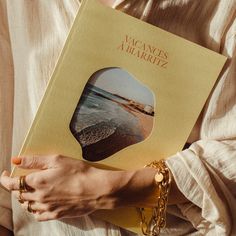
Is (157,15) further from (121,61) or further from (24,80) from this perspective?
(24,80)

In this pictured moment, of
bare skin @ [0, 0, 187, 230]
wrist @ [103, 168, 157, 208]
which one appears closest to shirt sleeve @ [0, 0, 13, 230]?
bare skin @ [0, 0, 187, 230]

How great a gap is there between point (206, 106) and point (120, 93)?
0.50ft

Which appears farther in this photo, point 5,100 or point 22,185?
point 5,100

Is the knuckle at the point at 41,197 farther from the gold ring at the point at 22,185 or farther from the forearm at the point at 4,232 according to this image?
the forearm at the point at 4,232

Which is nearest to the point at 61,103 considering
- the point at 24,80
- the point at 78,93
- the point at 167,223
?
the point at 78,93

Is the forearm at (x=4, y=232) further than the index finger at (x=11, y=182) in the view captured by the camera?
Yes

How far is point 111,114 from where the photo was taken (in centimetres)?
77

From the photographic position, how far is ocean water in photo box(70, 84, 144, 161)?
0.77 meters

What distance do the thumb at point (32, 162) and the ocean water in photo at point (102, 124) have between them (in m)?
0.06

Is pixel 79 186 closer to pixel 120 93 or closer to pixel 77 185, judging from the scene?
pixel 77 185

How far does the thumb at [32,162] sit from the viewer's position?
0.77 m

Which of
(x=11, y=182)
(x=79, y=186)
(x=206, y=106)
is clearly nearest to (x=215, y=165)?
(x=206, y=106)

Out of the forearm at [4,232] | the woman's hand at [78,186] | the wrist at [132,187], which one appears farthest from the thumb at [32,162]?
the forearm at [4,232]

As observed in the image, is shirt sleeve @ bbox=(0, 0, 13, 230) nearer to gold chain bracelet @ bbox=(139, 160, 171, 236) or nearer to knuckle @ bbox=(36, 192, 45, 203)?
knuckle @ bbox=(36, 192, 45, 203)
